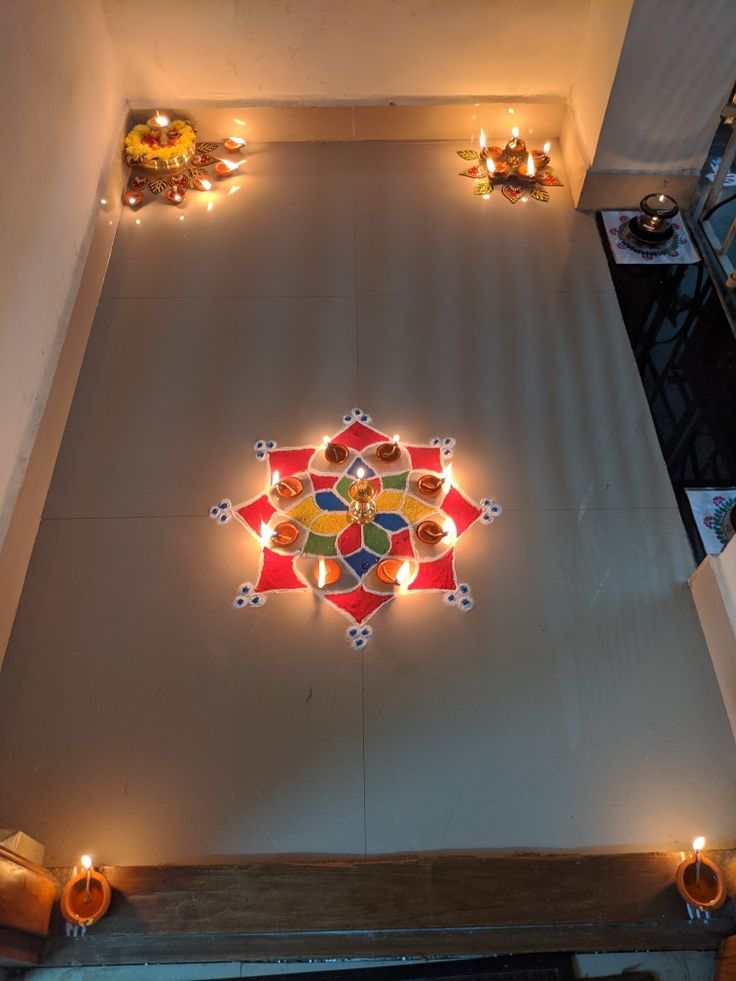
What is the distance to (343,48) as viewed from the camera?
3.16 m

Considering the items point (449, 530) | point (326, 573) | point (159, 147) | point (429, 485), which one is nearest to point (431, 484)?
point (429, 485)

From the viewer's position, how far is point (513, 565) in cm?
218

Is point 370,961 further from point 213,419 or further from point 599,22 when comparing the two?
point 599,22

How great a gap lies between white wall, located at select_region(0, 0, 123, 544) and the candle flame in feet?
4.58

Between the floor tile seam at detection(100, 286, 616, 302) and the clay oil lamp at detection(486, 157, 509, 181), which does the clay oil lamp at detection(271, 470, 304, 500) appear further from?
the clay oil lamp at detection(486, 157, 509, 181)

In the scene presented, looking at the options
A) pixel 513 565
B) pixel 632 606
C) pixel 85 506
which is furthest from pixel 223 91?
pixel 632 606

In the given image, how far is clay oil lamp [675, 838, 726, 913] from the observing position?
62.8 inches

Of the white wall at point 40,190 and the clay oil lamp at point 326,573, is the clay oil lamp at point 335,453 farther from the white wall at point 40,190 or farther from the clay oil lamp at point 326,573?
the white wall at point 40,190

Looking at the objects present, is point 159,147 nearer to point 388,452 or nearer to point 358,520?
point 388,452

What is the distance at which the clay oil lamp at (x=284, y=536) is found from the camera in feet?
7.34

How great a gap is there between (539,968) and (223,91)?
12.2 ft

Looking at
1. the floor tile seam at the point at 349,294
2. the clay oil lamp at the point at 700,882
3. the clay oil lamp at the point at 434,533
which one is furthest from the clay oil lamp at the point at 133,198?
the clay oil lamp at the point at 700,882

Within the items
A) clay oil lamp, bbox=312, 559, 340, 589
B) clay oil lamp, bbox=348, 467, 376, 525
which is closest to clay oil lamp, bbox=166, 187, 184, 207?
clay oil lamp, bbox=348, 467, 376, 525

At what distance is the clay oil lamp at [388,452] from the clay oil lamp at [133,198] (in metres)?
1.87
